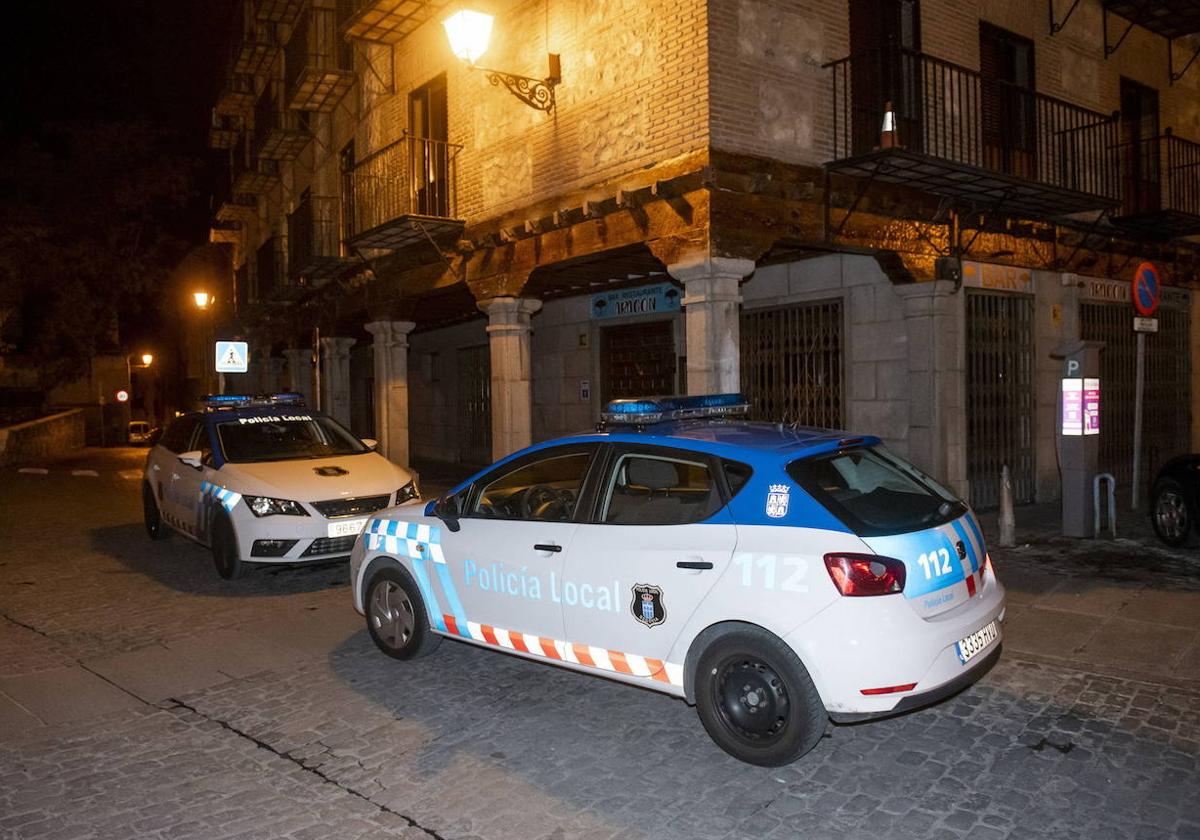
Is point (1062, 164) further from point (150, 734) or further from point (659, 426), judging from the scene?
point (150, 734)

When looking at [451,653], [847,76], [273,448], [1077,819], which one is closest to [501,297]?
[273,448]

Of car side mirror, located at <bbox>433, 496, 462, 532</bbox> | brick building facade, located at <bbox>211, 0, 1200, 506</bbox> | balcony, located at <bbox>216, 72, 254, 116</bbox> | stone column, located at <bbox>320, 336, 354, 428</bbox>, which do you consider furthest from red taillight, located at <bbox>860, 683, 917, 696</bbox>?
balcony, located at <bbox>216, 72, 254, 116</bbox>

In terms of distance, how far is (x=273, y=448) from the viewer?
9.43 meters

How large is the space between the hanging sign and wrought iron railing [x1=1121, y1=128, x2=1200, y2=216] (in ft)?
24.6

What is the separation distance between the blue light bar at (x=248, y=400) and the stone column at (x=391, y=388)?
563 centimetres

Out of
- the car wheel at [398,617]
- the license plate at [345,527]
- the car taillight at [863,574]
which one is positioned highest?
the car taillight at [863,574]

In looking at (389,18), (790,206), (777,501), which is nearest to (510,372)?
(790,206)

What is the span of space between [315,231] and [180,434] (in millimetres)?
10349

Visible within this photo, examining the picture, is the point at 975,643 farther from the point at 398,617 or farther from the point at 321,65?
the point at 321,65

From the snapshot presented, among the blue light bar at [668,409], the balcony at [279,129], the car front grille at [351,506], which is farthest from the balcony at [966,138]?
the balcony at [279,129]

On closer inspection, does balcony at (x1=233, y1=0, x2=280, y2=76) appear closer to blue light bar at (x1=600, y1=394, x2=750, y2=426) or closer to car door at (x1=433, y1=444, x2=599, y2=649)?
car door at (x1=433, y1=444, x2=599, y2=649)

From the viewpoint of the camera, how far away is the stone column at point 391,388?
1681 cm

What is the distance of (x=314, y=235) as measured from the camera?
1945 cm

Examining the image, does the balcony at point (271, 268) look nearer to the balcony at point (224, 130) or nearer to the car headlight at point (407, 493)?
the balcony at point (224, 130)
